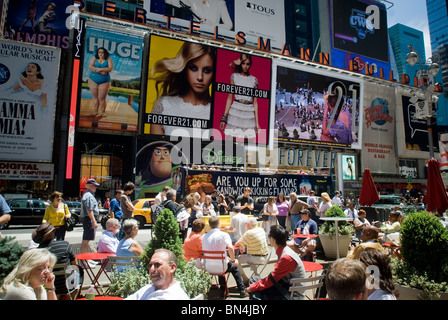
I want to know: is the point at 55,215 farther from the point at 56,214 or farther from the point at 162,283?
the point at 162,283

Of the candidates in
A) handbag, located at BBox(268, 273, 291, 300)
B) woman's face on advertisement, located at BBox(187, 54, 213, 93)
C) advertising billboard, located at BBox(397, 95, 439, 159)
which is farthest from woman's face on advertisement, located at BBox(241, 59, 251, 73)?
handbag, located at BBox(268, 273, 291, 300)

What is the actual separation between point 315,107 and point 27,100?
30.1 m

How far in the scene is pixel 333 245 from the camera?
806 cm

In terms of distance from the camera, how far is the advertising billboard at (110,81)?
27734mm

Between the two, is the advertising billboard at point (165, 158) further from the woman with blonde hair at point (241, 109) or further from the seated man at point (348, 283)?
the seated man at point (348, 283)

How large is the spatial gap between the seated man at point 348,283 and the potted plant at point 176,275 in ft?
5.90

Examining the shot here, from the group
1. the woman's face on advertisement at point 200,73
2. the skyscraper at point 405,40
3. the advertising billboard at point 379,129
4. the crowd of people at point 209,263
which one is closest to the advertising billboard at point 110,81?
the woman's face on advertisement at point 200,73

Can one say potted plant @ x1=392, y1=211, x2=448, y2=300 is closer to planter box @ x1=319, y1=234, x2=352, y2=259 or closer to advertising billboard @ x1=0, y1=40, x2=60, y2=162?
planter box @ x1=319, y1=234, x2=352, y2=259

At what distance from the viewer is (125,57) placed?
29188 millimetres

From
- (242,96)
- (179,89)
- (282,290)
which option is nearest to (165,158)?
(179,89)

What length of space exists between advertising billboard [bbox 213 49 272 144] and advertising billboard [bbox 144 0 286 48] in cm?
451

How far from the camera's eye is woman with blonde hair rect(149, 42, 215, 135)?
29484 millimetres

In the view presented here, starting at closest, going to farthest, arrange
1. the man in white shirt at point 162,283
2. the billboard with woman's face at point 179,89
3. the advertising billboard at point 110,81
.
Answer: the man in white shirt at point 162,283 → the advertising billboard at point 110,81 → the billboard with woman's face at point 179,89

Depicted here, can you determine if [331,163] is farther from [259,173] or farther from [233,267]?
[233,267]
